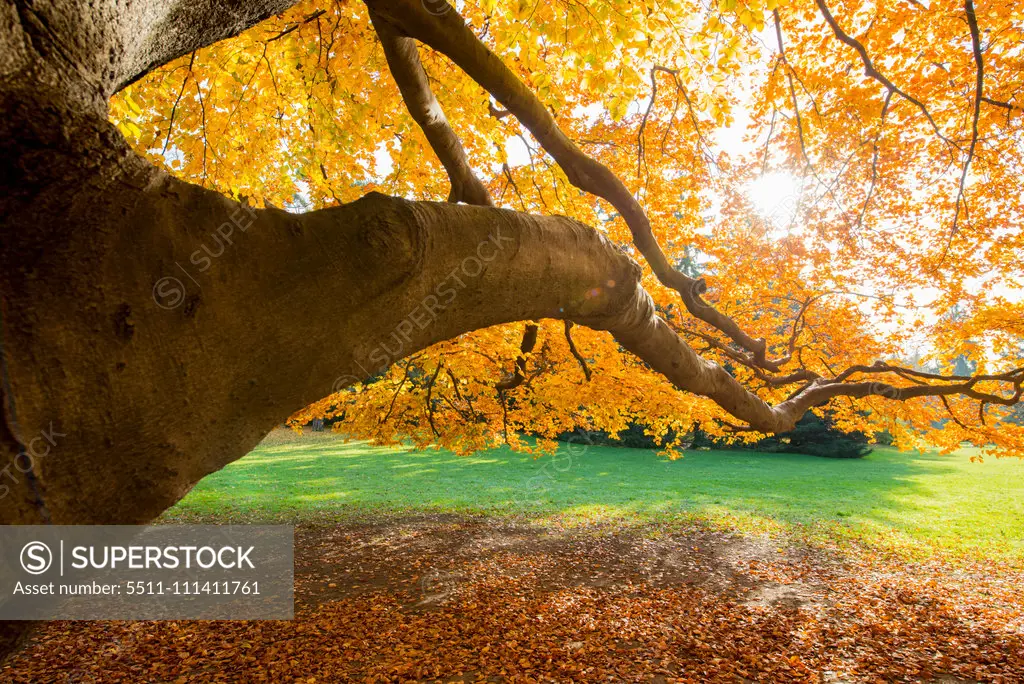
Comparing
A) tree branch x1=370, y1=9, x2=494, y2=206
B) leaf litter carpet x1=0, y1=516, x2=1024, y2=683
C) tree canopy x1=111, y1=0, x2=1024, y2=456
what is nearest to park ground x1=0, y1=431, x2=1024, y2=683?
leaf litter carpet x1=0, y1=516, x2=1024, y2=683

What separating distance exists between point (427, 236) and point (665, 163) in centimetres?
671

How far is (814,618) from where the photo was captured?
590cm

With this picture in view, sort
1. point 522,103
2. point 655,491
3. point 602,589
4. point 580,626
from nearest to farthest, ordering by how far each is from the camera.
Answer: point 522,103
point 580,626
point 602,589
point 655,491

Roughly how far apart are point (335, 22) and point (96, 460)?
4.83 m

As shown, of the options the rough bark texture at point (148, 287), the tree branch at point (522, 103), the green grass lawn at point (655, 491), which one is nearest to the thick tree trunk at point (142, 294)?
the rough bark texture at point (148, 287)

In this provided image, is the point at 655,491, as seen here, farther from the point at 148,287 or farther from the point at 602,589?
the point at 148,287

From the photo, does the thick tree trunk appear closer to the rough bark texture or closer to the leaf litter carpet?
the rough bark texture

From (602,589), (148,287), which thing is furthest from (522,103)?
(602,589)

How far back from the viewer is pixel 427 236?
1.44 metres

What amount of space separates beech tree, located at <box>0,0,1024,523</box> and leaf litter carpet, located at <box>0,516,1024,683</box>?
2.21m

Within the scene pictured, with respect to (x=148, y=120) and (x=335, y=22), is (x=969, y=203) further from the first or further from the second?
(x=148, y=120)

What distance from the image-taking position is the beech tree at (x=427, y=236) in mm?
988

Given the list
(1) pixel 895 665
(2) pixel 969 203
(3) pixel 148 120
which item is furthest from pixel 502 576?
(2) pixel 969 203

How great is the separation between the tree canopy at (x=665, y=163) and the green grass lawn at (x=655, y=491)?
14.0 ft
